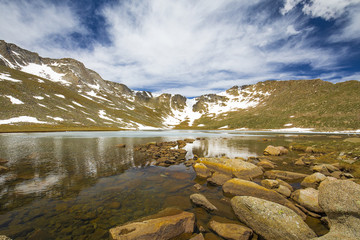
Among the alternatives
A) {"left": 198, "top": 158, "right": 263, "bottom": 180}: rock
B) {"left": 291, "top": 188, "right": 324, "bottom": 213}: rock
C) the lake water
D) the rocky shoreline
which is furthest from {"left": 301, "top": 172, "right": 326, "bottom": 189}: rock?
the lake water

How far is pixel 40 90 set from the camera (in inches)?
4887

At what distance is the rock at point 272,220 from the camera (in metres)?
7.15

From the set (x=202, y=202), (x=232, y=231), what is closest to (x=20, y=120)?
(x=202, y=202)

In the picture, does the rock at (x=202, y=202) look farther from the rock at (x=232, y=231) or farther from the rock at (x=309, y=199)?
the rock at (x=309, y=199)

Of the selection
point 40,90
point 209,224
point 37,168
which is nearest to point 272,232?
point 209,224

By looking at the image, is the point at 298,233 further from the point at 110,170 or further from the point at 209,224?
the point at 110,170

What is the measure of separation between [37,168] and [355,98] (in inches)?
8055

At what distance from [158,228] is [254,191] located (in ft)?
25.0

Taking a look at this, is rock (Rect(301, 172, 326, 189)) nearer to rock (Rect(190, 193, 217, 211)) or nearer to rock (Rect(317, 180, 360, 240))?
rock (Rect(317, 180, 360, 240))

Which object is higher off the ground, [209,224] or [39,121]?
[39,121]

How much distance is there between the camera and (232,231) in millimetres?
7754

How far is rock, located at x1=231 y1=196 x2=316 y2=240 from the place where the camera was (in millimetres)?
7152

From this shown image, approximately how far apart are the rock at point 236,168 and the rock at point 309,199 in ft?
16.5

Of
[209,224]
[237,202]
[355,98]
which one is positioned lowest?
[209,224]
